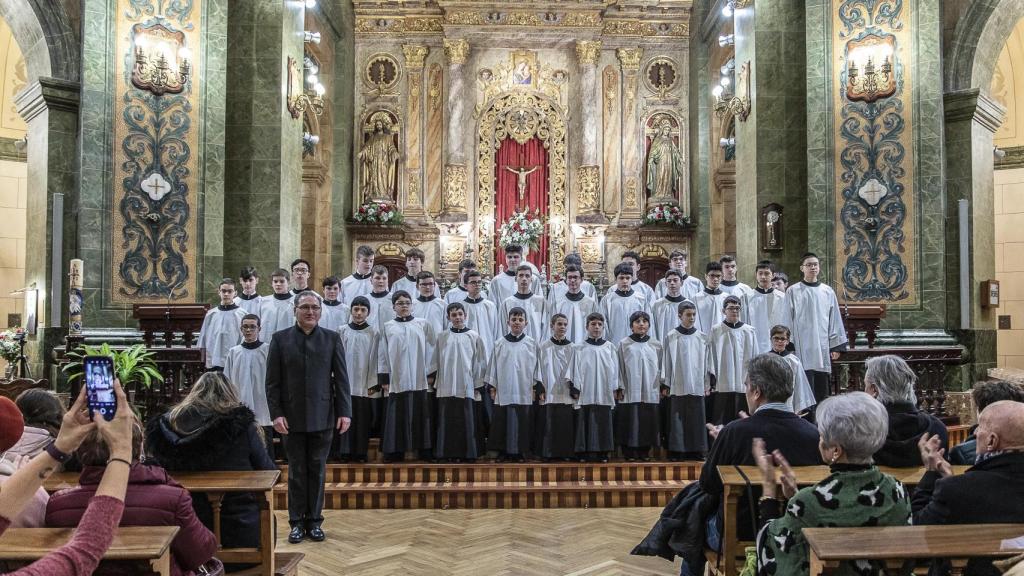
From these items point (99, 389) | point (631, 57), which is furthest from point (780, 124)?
point (99, 389)

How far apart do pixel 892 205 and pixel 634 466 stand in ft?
17.7

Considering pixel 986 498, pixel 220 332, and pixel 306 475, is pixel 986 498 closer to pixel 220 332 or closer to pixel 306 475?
pixel 306 475

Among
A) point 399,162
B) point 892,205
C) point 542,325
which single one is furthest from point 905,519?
point 399,162

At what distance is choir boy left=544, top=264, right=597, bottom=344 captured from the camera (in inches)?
370

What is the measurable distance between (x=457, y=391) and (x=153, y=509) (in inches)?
205

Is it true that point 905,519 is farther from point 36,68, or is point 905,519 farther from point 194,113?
point 36,68

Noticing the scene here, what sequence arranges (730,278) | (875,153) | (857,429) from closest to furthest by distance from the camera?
(857,429) < (730,278) < (875,153)

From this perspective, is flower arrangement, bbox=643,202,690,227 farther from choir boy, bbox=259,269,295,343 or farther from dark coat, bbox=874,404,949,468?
dark coat, bbox=874,404,949,468

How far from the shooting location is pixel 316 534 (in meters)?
6.14

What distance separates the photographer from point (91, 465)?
2924mm

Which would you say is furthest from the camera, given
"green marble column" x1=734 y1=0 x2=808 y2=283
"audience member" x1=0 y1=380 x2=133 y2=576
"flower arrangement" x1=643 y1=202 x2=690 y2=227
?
"flower arrangement" x1=643 y1=202 x2=690 y2=227

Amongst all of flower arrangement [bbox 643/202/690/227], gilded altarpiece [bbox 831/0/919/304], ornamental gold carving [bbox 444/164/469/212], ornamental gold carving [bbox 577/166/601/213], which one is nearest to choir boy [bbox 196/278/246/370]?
gilded altarpiece [bbox 831/0/919/304]

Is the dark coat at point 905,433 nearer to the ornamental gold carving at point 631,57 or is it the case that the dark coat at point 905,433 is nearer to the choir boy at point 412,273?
the choir boy at point 412,273

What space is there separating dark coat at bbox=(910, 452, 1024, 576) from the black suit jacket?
14.0 ft
